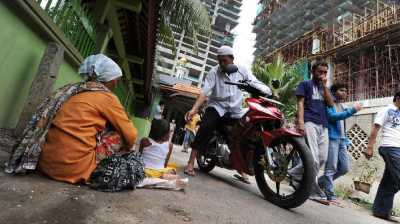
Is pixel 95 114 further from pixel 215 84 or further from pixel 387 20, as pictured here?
pixel 387 20

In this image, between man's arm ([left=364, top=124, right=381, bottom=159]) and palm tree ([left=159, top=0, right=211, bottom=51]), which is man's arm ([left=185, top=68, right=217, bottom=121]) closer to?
man's arm ([left=364, top=124, right=381, bottom=159])

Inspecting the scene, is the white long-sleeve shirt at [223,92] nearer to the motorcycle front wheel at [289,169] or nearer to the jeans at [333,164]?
the motorcycle front wheel at [289,169]

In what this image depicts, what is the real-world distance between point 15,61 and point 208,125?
2.24 meters

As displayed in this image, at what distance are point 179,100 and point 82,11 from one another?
13934mm

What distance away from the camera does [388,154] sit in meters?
4.37

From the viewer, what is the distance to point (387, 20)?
16.9 metres

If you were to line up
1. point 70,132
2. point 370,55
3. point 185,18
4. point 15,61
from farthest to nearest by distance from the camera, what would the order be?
point 370,55 → point 185,18 → point 15,61 → point 70,132

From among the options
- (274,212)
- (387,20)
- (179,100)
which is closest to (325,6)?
(387,20)

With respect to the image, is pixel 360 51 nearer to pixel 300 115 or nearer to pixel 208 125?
pixel 300 115

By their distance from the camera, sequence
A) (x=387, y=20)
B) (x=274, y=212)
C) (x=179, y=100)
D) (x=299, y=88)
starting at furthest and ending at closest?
(x=179, y=100), (x=387, y=20), (x=299, y=88), (x=274, y=212)

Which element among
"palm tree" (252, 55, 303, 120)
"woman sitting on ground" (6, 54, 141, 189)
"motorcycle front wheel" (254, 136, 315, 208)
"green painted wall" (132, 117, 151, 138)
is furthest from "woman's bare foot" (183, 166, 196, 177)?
"green painted wall" (132, 117, 151, 138)

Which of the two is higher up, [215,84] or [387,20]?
[387,20]

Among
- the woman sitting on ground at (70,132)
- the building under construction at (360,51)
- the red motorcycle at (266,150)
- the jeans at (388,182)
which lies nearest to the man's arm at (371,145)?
the jeans at (388,182)

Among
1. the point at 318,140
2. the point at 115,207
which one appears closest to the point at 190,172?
the point at 318,140
